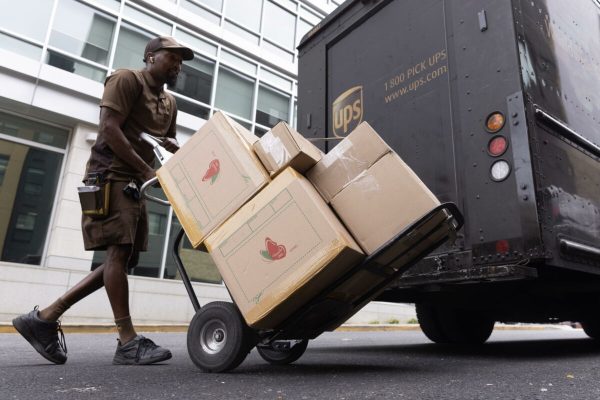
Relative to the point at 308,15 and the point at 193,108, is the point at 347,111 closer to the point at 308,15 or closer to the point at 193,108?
the point at 193,108

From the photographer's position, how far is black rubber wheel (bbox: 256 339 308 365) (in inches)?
103

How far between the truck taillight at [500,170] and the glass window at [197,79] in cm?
863

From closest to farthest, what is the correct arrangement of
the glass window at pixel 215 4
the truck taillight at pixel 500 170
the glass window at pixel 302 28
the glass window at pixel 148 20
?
the truck taillight at pixel 500 170
the glass window at pixel 148 20
the glass window at pixel 215 4
the glass window at pixel 302 28

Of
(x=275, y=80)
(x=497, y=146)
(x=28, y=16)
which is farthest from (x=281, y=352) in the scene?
(x=275, y=80)

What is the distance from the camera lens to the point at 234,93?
11.6 m

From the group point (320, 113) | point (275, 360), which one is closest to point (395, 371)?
point (275, 360)

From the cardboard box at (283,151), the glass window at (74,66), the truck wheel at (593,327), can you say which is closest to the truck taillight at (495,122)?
the cardboard box at (283,151)

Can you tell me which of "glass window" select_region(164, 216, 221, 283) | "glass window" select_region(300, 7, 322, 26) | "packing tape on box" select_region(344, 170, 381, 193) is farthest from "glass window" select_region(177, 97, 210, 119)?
"packing tape on box" select_region(344, 170, 381, 193)

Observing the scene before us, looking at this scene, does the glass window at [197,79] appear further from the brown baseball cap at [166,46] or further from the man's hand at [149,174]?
the man's hand at [149,174]

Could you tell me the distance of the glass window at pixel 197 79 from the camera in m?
10.4

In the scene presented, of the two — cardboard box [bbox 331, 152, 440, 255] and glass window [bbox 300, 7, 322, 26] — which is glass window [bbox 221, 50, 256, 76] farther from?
cardboard box [bbox 331, 152, 440, 255]

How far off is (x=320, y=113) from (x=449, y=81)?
1309 millimetres

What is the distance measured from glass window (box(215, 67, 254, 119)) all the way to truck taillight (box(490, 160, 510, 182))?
9.17 meters

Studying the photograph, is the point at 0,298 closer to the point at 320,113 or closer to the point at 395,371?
the point at 320,113
